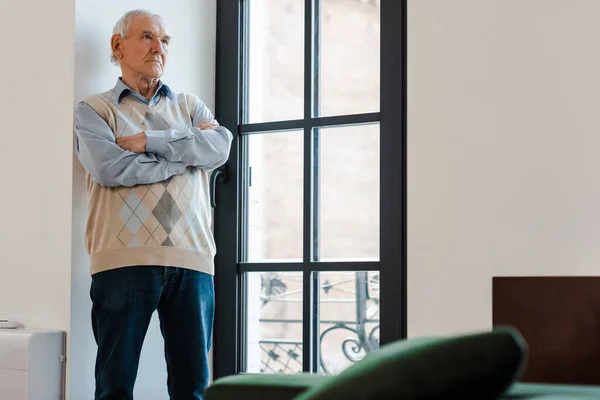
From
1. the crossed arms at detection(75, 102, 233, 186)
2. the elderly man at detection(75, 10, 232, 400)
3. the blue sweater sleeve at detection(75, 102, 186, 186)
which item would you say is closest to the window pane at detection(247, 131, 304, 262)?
the elderly man at detection(75, 10, 232, 400)

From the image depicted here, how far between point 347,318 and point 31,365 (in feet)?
4.14

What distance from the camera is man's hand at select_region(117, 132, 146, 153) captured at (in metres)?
3.22

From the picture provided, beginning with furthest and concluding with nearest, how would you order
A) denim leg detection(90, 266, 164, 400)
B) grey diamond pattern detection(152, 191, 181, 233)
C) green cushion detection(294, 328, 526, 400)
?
grey diamond pattern detection(152, 191, 181, 233) → denim leg detection(90, 266, 164, 400) → green cushion detection(294, 328, 526, 400)

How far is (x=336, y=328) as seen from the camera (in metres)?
3.70

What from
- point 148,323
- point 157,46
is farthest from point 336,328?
point 157,46

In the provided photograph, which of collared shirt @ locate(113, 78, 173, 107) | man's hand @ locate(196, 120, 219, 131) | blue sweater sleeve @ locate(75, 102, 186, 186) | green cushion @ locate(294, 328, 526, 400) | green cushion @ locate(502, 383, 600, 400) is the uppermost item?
collared shirt @ locate(113, 78, 173, 107)

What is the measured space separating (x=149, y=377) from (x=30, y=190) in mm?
909

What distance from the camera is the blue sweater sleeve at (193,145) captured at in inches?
128

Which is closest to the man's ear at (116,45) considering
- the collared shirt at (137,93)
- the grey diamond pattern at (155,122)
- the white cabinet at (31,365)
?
the collared shirt at (137,93)

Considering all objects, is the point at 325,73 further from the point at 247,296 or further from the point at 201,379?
the point at 201,379

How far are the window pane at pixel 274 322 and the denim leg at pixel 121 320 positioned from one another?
725mm

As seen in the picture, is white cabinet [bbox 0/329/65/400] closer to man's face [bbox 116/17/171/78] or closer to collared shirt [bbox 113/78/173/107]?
collared shirt [bbox 113/78/173/107]

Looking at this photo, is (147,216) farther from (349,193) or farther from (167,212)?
(349,193)

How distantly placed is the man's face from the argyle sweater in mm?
126
